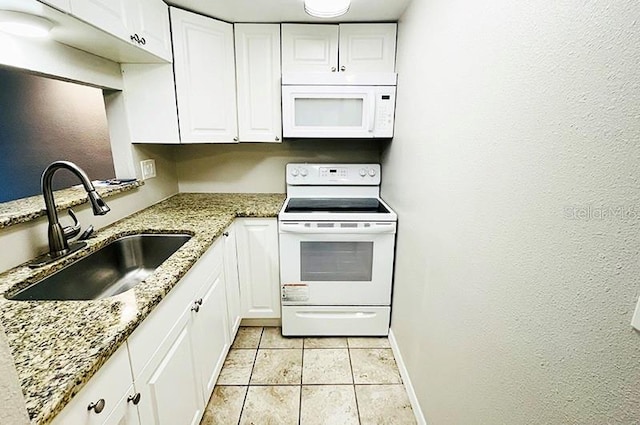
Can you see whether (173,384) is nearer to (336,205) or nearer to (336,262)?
(336,262)

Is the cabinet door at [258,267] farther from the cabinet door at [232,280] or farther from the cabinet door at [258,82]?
the cabinet door at [258,82]

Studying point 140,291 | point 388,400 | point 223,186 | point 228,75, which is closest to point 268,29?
point 228,75

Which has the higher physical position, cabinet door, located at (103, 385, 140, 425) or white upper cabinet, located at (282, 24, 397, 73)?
white upper cabinet, located at (282, 24, 397, 73)

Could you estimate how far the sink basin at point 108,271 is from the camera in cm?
114

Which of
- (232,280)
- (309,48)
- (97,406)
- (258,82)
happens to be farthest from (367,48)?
(97,406)

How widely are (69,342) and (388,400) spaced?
1511mm

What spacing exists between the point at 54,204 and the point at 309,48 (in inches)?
66.8

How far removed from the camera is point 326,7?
165 cm

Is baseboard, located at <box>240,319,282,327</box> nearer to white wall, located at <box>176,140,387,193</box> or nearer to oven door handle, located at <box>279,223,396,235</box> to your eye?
oven door handle, located at <box>279,223,396,235</box>

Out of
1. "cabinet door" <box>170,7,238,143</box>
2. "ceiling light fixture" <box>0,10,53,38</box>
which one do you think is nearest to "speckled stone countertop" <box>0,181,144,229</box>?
"cabinet door" <box>170,7,238,143</box>

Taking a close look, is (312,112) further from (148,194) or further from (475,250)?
(475,250)

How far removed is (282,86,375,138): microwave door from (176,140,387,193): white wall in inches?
15.2

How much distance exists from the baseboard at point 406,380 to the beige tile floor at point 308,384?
0.03 metres

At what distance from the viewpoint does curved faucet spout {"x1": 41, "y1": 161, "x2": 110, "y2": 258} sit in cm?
111
